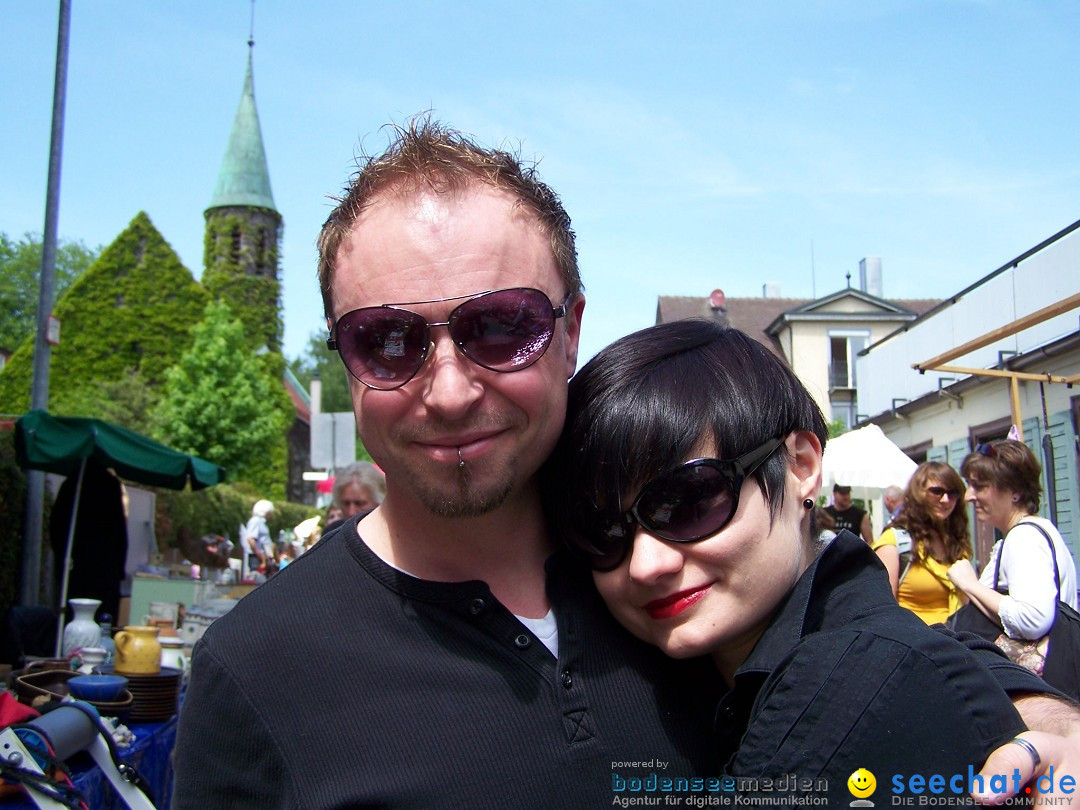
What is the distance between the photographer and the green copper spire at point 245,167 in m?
56.0

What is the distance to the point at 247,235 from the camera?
54688 millimetres

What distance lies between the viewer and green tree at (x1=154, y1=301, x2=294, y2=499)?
113ft

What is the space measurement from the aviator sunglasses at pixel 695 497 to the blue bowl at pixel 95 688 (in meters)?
3.21

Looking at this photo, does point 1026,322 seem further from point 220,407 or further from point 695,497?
point 220,407

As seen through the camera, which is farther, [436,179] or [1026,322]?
[1026,322]

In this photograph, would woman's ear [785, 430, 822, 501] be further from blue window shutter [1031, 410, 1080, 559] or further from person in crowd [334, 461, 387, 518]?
blue window shutter [1031, 410, 1080, 559]

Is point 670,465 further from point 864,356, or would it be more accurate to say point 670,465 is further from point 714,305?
point 714,305

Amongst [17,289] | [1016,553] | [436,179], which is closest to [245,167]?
[17,289]

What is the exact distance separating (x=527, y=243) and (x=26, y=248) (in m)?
60.9

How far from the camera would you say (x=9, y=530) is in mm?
9617

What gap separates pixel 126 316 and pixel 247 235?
52.8 feet

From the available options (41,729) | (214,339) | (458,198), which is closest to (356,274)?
(458,198)

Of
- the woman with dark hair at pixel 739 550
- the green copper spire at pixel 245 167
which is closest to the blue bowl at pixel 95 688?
the woman with dark hair at pixel 739 550

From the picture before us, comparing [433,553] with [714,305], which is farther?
[714,305]
